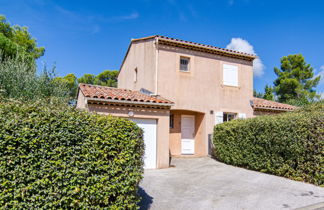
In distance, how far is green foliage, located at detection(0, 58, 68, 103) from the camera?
10531 millimetres

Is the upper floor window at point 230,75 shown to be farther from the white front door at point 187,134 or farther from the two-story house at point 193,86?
the white front door at point 187,134

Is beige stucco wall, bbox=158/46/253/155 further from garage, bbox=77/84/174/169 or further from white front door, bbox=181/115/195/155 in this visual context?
garage, bbox=77/84/174/169

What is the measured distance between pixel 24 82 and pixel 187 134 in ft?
32.5

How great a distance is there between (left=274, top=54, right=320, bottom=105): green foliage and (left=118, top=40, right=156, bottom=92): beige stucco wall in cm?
2220

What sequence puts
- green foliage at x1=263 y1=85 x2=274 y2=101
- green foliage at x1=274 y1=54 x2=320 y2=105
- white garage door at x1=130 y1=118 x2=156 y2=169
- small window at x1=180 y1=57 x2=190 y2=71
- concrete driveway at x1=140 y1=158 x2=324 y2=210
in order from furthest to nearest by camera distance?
green foliage at x1=274 y1=54 x2=320 y2=105
green foliage at x1=263 y1=85 x2=274 y2=101
small window at x1=180 y1=57 x2=190 y2=71
white garage door at x1=130 y1=118 x2=156 y2=169
concrete driveway at x1=140 y1=158 x2=324 y2=210

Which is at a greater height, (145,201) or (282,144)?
(282,144)

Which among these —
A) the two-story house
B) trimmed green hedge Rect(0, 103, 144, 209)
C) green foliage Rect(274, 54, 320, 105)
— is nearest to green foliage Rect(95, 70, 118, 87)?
the two-story house

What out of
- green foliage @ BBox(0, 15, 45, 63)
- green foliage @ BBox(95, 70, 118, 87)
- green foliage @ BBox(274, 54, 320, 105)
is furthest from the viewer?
green foliage @ BBox(95, 70, 118, 87)

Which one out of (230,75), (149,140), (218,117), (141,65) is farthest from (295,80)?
(149,140)

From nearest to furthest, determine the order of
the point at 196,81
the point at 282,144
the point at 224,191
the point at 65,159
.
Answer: the point at 65,159 < the point at 224,191 < the point at 282,144 < the point at 196,81

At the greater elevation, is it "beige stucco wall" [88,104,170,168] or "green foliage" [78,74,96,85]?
"green foliage" [78,74,96,85]

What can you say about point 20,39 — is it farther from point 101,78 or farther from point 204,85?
point 204,85

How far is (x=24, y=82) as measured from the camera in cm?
1098

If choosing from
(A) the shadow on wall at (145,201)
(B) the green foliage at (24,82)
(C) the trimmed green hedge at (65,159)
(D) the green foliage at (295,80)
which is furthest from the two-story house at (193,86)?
(D) the green foliage at (295,80)
